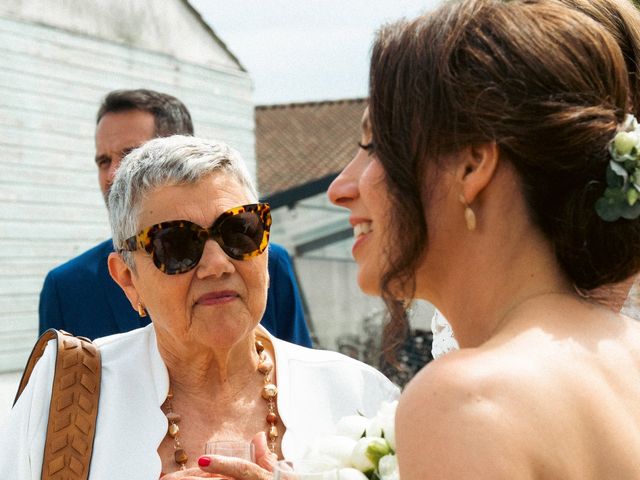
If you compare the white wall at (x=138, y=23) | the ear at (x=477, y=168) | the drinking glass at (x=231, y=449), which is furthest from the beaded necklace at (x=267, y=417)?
the white wall at (x=138, y=23)

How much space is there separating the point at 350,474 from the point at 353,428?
0.20 meters

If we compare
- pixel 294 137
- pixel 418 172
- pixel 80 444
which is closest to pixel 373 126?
pixel 418 172

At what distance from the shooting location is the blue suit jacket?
4.21 m

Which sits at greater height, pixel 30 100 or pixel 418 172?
pixel 418 172

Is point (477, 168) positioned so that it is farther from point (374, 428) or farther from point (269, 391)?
point (269, 391)

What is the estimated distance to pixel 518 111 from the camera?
1.65 m

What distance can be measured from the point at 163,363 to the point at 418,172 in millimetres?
1773

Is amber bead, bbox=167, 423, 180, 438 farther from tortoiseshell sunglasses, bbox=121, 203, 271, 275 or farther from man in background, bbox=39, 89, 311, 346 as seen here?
man in background, bbox=39, 89, 311, 346

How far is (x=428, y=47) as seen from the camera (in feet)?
5.73

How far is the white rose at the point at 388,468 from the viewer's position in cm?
192

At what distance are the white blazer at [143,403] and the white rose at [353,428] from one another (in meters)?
0.69

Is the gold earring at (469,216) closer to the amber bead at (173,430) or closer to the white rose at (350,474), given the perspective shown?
the white rose at (350,474)

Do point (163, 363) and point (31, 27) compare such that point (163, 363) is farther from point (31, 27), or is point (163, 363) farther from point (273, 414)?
point (31, 27)

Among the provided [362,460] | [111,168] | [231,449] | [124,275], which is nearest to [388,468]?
[362,460]
